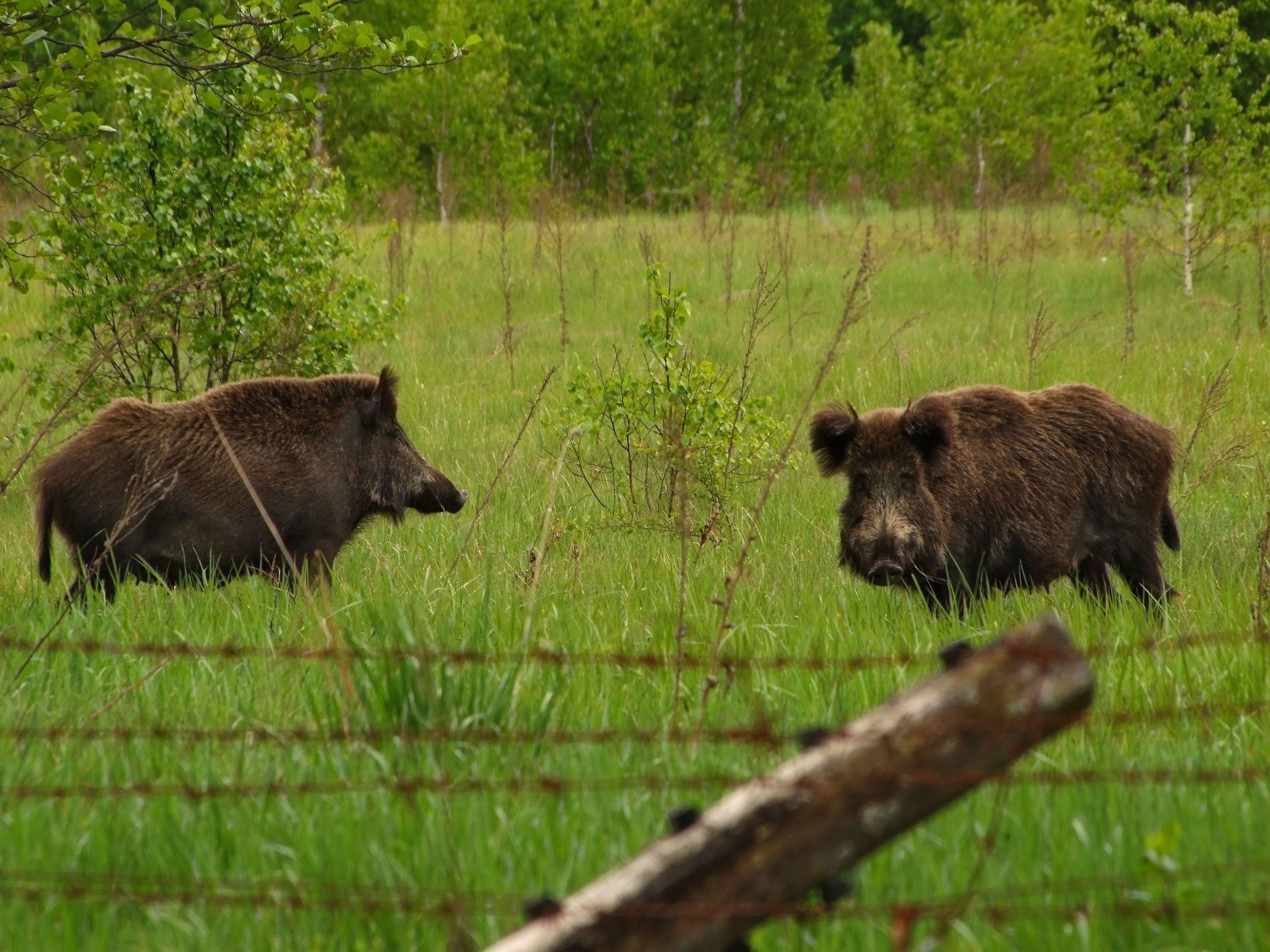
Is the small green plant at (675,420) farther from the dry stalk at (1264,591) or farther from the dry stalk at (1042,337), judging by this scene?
the dry stalk at (1264,591)

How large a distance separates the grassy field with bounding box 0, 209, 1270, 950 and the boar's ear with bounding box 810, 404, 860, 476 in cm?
63

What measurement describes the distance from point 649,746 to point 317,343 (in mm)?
6355

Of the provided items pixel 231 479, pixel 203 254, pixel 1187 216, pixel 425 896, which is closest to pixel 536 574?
pixel 425 896

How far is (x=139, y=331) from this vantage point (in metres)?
9.11

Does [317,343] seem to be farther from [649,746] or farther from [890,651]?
[649,746]

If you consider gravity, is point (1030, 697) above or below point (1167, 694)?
above

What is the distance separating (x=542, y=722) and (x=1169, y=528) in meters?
4.41

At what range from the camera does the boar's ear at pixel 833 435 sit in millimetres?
6777

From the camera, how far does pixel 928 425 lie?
6566 mm

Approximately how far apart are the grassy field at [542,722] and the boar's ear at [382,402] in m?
0.83

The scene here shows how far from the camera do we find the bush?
9273 millimetres

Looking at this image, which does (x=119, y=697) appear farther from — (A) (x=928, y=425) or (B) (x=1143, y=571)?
(B) (x=1143, y=571)

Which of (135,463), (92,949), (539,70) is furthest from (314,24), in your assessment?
(539,70)

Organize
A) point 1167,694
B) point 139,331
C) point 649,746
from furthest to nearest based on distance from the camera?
point 139,331 < point 1167,694 < point 649,746
